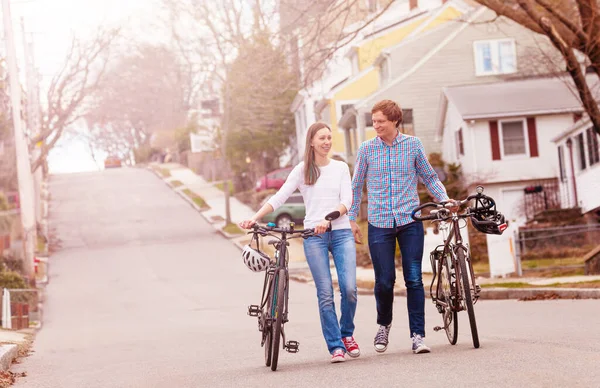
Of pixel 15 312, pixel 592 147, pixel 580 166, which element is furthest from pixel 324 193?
pixel 580 166

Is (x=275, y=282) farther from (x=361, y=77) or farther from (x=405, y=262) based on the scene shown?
(x=361, y=77)

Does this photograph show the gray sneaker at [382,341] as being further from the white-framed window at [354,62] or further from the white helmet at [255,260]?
the white-framed window at [354,62]

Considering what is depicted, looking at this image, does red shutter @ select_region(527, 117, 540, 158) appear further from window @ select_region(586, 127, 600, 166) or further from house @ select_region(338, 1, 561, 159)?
window @ select_region(586, 127, 600, 166)

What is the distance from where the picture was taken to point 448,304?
9.64 meters

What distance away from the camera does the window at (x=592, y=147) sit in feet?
117

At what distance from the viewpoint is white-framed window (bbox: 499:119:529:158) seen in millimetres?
41844

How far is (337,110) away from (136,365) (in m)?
44.6

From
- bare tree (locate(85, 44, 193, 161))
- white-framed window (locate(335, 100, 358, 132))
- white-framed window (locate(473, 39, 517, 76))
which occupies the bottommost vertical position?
white-framed window (locate(335, 100, 358, 132))

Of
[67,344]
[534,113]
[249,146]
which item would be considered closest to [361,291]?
[67,344]

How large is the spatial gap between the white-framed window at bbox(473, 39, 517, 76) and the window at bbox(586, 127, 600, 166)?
10231mm

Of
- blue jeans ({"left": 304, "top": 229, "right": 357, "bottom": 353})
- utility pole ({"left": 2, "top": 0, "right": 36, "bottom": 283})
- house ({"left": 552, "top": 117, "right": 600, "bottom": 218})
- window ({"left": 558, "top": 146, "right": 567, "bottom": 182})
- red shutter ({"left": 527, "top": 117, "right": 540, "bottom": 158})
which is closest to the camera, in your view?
blue jeans ({"left": 304, "top": 229, "right": 357, "bottom": 353})

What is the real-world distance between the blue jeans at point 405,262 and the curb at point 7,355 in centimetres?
429

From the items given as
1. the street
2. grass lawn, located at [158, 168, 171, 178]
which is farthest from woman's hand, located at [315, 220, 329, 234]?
grass lawn, located at [158, 168, 171, 178]

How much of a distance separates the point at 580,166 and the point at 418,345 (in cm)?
2922
